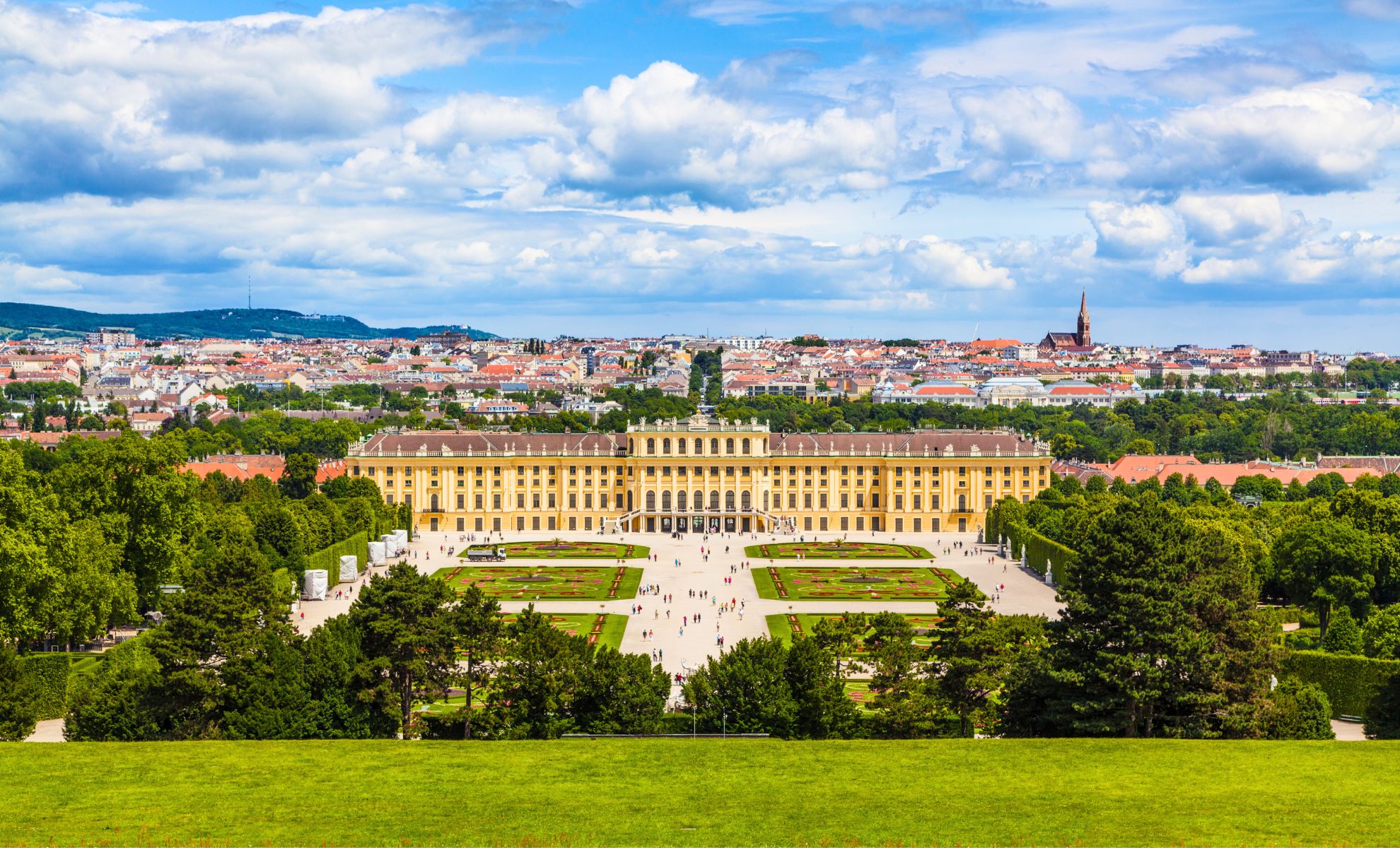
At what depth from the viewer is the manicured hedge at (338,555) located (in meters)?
73.5

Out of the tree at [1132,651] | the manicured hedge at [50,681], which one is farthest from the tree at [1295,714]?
the manicured hedge at [50,681]

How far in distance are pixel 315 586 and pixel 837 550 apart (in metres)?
34.2

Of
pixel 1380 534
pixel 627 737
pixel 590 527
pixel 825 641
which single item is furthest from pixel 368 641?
pixel 590 527

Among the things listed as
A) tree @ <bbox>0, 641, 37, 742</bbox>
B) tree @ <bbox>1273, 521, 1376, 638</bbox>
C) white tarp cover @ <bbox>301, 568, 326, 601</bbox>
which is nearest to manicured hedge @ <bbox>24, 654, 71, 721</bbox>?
tree @ <bbox>0, 641, 37, 742</bbox>

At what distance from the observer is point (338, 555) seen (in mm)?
77625

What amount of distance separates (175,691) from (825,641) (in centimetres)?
1671

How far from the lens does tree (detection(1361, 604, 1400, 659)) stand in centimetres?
4753

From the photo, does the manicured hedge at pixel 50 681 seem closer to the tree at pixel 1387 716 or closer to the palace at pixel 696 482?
the tree at pixel 1387 716

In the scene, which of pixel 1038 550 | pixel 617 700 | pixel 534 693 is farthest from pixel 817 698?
pixel 1038 550

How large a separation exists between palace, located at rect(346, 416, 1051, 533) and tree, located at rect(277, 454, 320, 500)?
3.45m

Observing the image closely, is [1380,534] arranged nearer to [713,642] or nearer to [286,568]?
[713,642]

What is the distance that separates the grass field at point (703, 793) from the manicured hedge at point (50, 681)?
10628 millimetres

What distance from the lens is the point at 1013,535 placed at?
296 feet

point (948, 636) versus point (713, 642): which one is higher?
point (948, 636)
